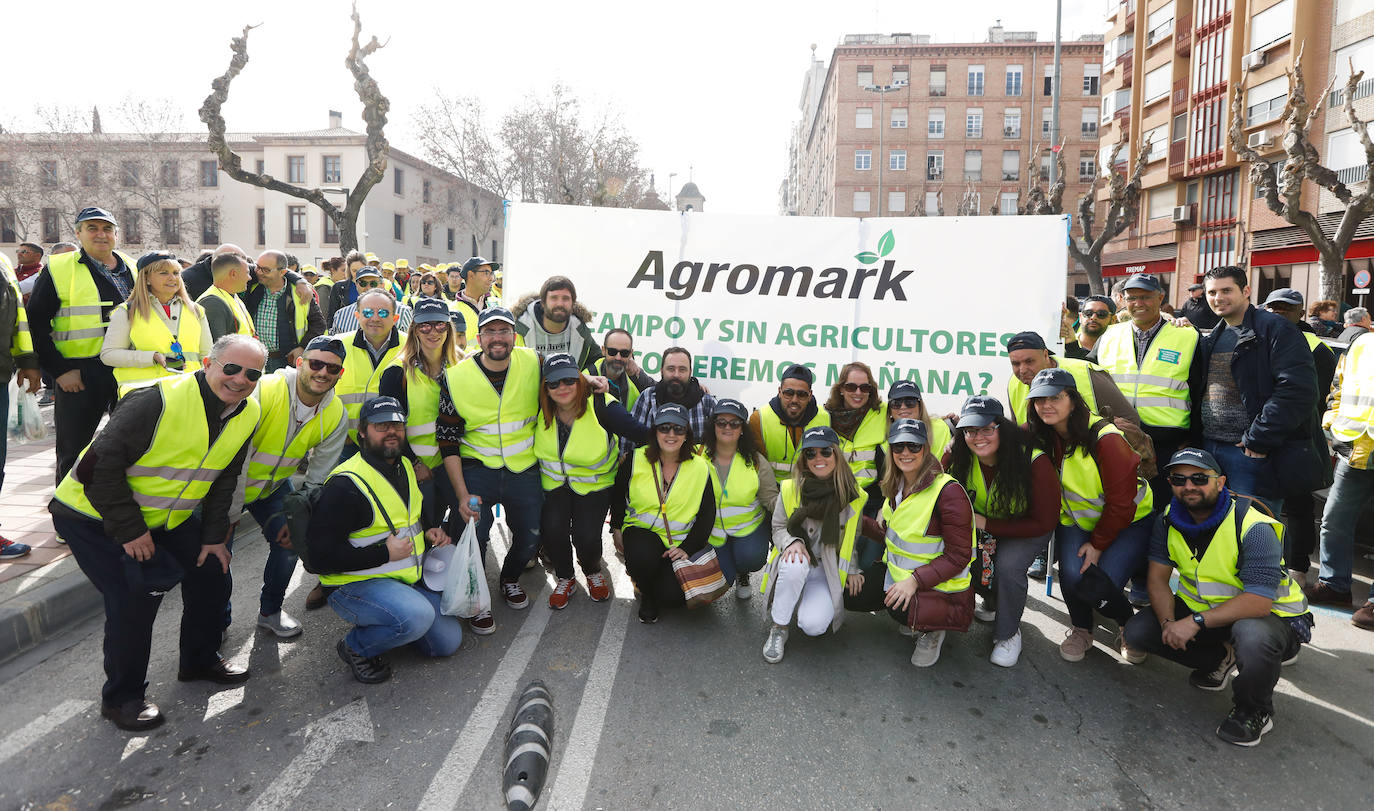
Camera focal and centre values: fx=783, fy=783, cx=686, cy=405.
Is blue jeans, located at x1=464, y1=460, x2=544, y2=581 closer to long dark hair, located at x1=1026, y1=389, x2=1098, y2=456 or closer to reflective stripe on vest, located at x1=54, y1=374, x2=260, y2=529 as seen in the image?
reflective stripe on vest, located at x1=54, y1=374, x2=260, y2=529

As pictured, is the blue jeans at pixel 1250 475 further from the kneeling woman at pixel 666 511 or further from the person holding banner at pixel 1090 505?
the kneeling woman at pixel 666 511

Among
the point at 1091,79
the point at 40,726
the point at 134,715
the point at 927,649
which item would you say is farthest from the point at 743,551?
the point at 1091,79

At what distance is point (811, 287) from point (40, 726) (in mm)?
4701

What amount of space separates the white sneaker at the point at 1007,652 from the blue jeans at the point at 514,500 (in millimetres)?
2541

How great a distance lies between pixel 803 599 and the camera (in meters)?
4.00

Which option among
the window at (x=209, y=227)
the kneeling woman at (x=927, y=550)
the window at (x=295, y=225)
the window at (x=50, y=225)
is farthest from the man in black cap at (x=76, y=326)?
the window at (x=50, y=225)

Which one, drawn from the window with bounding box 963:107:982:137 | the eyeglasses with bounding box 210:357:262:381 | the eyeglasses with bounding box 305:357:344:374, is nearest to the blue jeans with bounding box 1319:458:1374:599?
the eyeglasses with bounding box 305:357:344:374

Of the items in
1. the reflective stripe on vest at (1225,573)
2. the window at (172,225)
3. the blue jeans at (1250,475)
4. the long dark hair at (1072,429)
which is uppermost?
the window at (172,225)

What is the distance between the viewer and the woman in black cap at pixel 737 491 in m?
4.38

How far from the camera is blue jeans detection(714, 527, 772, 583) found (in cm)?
443

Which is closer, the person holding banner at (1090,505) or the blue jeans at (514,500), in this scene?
the person holding banner at (1090,505)

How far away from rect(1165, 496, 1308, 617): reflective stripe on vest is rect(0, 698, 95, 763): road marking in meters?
4.72

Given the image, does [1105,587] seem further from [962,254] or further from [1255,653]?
[962,254]

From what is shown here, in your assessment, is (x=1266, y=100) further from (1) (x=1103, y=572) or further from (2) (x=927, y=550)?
(2) (x=927, y=550)
